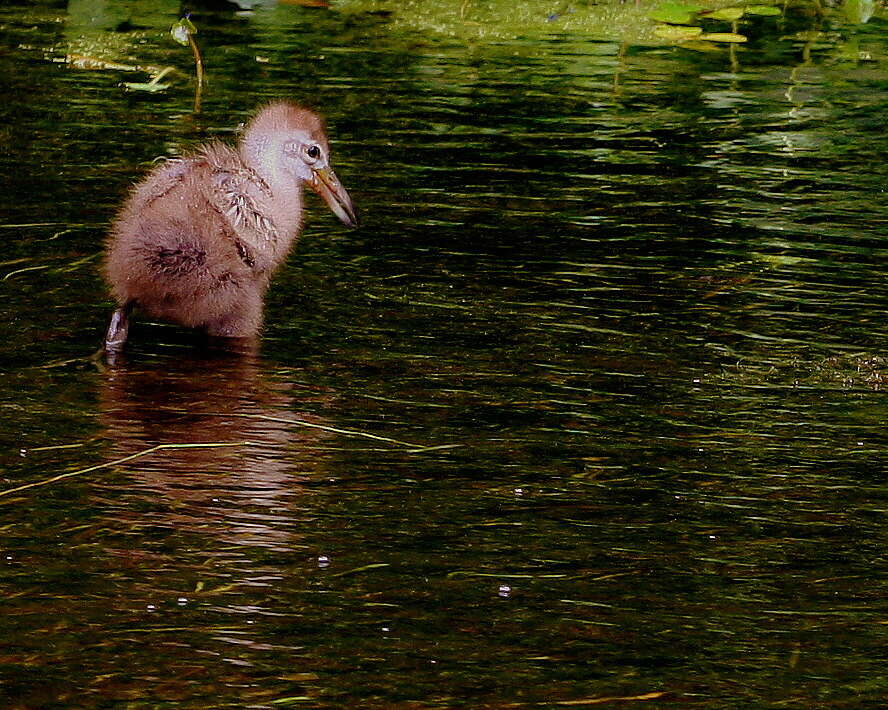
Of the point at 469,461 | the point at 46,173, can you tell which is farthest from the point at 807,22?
the point at 469,461

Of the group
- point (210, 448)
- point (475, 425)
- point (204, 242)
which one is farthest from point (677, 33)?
point (210, 448)

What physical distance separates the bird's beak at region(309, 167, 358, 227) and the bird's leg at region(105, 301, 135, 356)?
1.10m

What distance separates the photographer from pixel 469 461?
5012 mm

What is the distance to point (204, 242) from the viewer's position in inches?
238

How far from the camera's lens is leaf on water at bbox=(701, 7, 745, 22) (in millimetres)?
12227

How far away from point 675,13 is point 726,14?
1.32ft

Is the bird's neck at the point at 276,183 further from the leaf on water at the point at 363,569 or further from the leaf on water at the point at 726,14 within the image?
the leaf on water at the point at 726,14

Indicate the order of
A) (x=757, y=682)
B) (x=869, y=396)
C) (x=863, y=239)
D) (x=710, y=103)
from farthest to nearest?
(x=710, y=103) < (x=863, y=239) < (x=869, y=396) < (x=757, y=682)

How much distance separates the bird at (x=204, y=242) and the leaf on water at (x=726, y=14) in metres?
6.30

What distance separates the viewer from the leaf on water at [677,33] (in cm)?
1187

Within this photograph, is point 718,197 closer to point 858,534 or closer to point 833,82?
point 833,82

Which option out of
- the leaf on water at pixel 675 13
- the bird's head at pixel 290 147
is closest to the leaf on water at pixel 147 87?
the bird's head at pixel 290 147

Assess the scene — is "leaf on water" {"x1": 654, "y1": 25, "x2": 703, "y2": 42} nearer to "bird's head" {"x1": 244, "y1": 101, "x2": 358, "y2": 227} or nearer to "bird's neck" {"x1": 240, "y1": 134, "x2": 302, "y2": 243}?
"bird's head" {"x1": 244, "y1": 101, "x2": 358, "y2": 227}

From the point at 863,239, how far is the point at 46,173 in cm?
344
